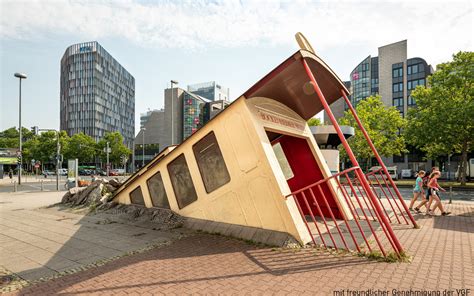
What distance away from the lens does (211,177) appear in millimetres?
8211

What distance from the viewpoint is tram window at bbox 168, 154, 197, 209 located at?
8.85 m

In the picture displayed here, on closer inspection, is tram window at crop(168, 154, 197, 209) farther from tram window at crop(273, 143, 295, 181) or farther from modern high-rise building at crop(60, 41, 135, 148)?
modern high-rise building at crop(60, 41, 135, 148)

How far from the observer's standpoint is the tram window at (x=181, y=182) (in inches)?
348

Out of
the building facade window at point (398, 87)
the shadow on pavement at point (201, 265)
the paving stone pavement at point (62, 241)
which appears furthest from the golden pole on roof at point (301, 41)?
the building facade window at point (398, 87)

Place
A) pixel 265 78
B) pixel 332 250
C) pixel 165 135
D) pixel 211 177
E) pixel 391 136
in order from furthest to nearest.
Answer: pixel 165 135, pixel 391 136, pixel 211 177, pixel 265 78, pixel 332 250

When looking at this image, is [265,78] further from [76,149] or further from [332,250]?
[76,149]

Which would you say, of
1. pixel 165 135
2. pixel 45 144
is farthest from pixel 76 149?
pixel 165 135

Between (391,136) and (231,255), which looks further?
(391,136)

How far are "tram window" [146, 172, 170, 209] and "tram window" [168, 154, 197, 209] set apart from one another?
0.68 m

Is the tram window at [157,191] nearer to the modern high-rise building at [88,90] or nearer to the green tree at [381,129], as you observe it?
the green tree at [381,129]

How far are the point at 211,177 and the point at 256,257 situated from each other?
9.73 ft

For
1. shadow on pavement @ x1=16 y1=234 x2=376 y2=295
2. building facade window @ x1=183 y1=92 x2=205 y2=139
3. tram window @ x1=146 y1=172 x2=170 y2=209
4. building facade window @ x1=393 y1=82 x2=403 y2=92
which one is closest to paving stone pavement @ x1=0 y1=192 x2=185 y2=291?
shadow on pavement @ x1=16 y1=234 x2=376 y2=295

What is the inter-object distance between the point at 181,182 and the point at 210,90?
133 metres

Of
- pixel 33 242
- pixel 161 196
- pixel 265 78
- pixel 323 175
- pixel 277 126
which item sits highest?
pixel 265 78
